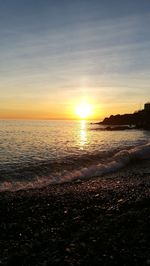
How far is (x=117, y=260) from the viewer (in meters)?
8.25

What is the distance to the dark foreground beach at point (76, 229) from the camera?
28.0 ft

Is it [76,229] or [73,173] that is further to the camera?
[73,173]

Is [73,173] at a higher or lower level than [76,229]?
lower

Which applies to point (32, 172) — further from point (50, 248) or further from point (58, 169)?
point (50, 248)

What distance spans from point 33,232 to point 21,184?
40.0ft

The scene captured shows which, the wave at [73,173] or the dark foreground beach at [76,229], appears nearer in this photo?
the dark foreground beach at [76,229]

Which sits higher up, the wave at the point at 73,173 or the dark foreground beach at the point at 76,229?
the dark foreground beach at the point at 76,229

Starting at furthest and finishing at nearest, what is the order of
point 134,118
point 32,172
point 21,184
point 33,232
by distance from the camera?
point 134,118 → point 32,172 → point 21,184 → point 33,232

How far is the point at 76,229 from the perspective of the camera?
10680 mm

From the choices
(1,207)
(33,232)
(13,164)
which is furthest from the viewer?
(13,164)

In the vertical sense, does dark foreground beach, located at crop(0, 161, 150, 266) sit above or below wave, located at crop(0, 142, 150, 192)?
above

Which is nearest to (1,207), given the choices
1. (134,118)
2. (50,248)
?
(50,248)

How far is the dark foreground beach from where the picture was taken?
28.0 ft

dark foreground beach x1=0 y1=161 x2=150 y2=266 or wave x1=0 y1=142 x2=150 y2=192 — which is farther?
wave x1=0 y1=142 x2=150 y2=192
